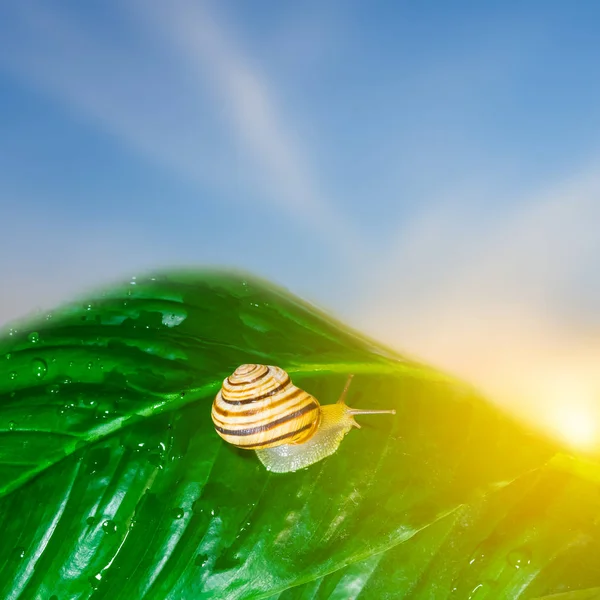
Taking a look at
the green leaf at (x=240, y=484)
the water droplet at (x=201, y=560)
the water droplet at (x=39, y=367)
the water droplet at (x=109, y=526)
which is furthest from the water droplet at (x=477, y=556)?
Result: the water droplet at (x=39, y=367)

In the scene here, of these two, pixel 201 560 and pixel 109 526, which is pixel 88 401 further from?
pixel 201 560

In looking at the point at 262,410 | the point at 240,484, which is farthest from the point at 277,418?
the point at 240,484

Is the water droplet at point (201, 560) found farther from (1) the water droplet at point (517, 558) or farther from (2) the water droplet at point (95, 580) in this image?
(1) the water droplet at point (517, 558)

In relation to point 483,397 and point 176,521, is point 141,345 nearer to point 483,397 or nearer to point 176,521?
point 176,521

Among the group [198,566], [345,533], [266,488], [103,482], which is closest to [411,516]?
[345,533]

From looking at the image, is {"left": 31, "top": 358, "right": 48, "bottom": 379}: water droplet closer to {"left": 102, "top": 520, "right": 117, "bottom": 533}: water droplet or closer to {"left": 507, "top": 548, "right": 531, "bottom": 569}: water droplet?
{"left": 102, "top": 520, "right": 117, "bottom": 533}: water droplet

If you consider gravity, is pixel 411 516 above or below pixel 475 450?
below
